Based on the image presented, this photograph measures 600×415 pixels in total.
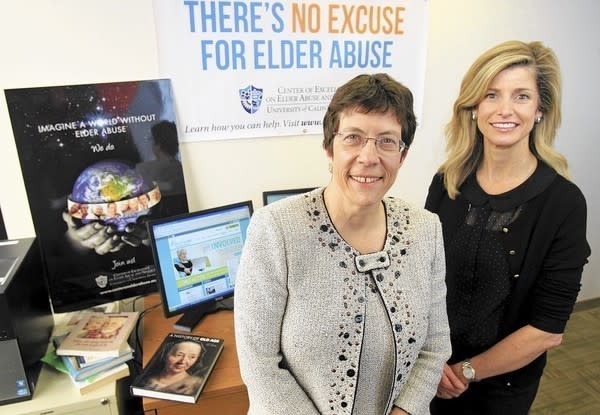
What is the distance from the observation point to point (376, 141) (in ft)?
3.13

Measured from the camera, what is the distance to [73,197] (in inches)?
65.1

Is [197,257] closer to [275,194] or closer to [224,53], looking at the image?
[275,194]

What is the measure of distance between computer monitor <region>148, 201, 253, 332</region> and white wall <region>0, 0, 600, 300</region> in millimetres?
281

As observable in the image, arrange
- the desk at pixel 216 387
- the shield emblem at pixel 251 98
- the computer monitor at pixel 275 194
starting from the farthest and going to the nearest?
the computer monitor at pixel 275 194, the shield emblem at pixel 251 98, the desk at pixel 216 387

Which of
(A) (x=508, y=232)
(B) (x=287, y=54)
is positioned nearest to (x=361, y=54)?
(B) (x=287, y=54)

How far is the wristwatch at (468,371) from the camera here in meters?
1.37

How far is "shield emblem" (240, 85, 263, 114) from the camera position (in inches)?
72.0

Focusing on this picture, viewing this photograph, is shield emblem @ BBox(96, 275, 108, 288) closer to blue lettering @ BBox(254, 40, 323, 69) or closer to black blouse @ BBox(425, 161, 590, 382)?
blue lettering @ BBox(254, 40, 323, 69)

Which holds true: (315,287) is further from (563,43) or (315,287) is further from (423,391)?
(563,43)

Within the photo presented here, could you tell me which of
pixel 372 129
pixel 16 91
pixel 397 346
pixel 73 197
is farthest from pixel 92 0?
pixel 397 346

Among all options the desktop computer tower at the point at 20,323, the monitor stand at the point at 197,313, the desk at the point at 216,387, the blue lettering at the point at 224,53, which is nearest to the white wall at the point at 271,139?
the blue lettering at the point at 224,53

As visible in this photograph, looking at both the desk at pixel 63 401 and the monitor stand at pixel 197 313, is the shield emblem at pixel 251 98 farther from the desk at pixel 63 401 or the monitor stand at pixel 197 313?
the desk at pixel 63 401

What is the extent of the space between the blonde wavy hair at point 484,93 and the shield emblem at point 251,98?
83cm

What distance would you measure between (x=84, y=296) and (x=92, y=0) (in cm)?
115
